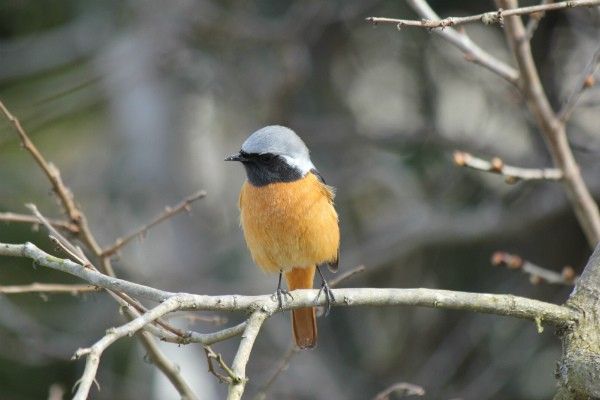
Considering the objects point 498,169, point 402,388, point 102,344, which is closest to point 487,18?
point 498,169

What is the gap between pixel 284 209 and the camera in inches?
194

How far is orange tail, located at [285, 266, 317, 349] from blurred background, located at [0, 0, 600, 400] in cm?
182

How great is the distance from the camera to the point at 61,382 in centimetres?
836

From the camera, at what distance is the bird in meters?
4.92

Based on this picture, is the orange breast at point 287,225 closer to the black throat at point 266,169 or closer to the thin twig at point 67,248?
the black throat at point 266,169

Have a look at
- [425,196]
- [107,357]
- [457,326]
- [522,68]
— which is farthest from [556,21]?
[107,357]

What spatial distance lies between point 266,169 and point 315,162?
341cm

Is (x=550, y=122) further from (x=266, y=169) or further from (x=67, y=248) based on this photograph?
(x=67, y=248)

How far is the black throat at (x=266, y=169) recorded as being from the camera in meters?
5.02

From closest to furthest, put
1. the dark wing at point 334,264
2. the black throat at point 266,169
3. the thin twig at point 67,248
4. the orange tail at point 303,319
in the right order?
1. the thin twig at point 67,248
2. the black throat at point 266,169
3. the orange tail at point 303,319
4. the dark wing at point 334,264

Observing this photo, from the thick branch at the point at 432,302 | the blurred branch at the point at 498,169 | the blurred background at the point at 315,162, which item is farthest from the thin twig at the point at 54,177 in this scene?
the blurred background at the point at 315,162

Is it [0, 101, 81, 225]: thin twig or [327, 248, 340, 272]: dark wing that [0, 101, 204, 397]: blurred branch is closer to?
[0, 101, 81, 225]: thin twig

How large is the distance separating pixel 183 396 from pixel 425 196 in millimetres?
4339

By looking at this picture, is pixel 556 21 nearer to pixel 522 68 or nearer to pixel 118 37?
pixel 522 68
